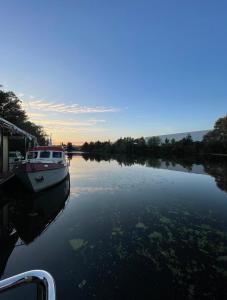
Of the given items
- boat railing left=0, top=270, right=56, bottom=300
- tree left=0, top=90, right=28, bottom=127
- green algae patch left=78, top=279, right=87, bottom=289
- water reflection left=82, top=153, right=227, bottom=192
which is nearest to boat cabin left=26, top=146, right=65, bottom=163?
green algae patch left=78, top=279, right=87, bottom=289

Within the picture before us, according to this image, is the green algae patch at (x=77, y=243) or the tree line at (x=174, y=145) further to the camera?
the tree line at (x=174, y=145)

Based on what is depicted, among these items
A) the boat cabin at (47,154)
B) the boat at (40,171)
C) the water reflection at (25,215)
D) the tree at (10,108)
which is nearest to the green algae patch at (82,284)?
the water reflection at (25,215)

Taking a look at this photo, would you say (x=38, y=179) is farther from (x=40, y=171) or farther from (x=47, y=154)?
(x=47, y=154)

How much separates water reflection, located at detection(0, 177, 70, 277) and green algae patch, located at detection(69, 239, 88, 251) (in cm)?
134

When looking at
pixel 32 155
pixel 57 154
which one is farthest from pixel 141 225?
pixel 32 155

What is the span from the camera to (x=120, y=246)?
18.1 ft

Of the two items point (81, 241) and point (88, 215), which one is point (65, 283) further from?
point (88, 215)

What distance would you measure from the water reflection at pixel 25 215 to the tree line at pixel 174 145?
5848cm

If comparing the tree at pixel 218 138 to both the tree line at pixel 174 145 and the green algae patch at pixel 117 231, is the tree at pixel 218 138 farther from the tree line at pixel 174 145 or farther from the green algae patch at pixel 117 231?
the green algae patch at pixel 117 231

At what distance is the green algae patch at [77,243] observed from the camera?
5.45 metres

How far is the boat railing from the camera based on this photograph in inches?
61.9

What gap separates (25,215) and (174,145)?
7196 cm

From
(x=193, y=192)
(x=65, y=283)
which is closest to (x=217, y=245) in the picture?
(x=65, y=283)

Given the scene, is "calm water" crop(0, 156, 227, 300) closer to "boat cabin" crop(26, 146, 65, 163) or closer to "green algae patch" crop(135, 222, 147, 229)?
"green algae patch" crop(135, 222, 147, 229)
